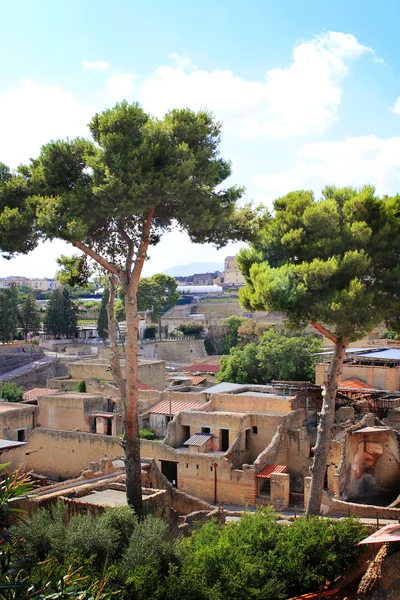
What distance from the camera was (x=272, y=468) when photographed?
20.6m

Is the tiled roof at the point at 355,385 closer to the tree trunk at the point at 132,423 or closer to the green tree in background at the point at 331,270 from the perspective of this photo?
the green tree in background at the point at 331,270

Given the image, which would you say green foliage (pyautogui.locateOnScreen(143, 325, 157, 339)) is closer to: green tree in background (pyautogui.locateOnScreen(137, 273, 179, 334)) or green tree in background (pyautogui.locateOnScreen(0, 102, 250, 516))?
green tree in background (pyautogui.locateOnScreen(137, 273, 179, 334))

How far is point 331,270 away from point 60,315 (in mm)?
50984

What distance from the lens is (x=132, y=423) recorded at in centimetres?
1480

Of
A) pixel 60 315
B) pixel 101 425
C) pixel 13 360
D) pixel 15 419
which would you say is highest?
pixel 60 315

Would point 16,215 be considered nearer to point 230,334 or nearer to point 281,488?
point 281,488

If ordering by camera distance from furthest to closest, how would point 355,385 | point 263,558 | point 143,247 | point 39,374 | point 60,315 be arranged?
1. point 60,315
2. point 39,374
3. point 355,385
4. point 143,247
5. point 263,558

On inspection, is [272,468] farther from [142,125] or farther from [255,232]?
[142,125]

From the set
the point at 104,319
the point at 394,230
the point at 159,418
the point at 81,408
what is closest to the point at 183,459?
the point at 159,418

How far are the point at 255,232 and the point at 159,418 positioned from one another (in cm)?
1281

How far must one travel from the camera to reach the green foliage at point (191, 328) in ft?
230

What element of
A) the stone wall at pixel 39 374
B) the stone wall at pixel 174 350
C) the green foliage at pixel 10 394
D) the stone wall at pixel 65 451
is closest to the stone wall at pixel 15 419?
the stone wall at pixel 65 451

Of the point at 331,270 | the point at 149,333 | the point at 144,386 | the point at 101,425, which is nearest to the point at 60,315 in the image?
the point at 149,333

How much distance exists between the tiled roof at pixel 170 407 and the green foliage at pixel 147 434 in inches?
33.5
